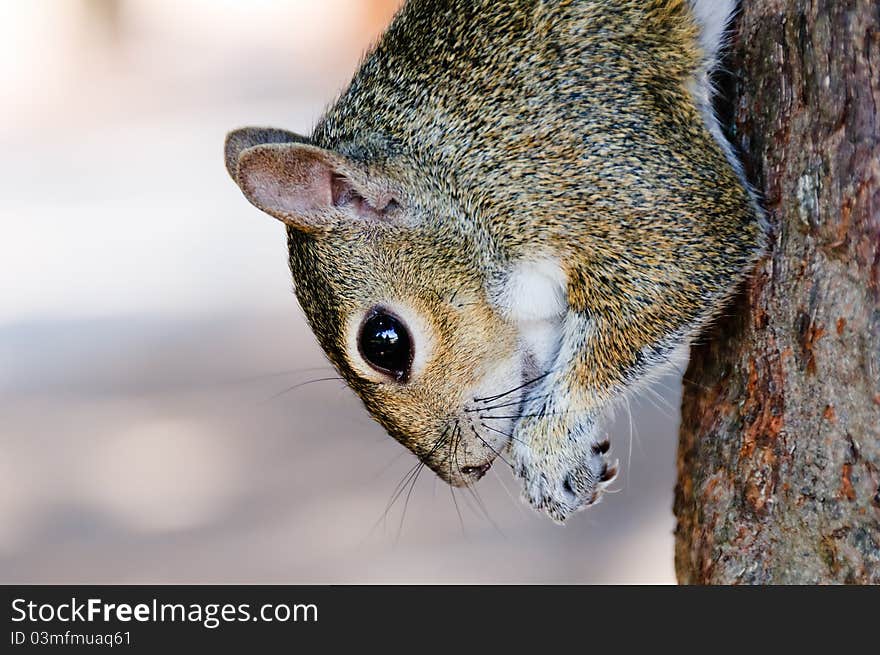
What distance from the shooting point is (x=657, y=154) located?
6.14ft

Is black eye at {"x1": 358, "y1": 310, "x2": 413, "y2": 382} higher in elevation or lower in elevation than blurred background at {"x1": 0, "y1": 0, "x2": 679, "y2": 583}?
lower

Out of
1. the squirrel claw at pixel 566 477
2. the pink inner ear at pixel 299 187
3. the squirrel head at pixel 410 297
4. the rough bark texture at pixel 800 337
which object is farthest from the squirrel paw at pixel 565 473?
the pink inner ear at pixel 299 187

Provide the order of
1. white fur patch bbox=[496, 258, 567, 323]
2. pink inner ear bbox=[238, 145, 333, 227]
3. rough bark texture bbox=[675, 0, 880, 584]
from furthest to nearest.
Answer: white fur patch bbox=[496, 258, 567, 323], pink inner ear bbox=[238, 145, 333, 227], rough bark texture bbox=[675, 0, 880, 584]

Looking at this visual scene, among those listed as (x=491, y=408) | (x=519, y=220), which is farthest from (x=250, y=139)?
(x=491, y=408)

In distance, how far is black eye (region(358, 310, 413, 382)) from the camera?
2.03 metres

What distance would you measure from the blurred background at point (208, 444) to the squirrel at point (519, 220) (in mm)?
462

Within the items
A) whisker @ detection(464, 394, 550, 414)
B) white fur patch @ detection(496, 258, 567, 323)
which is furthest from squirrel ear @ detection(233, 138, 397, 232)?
whisker @ detection(464, 394, 550, 414)

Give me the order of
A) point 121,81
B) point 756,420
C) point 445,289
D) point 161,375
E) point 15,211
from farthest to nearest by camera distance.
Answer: point 121,81 < point 15,211 < point 161,375 < point 445,289 < point 756,420

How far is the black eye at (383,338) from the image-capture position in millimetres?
2033

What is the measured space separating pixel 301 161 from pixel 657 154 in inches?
24.3

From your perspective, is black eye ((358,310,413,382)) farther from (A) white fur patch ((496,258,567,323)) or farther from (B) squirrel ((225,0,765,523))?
(A) white fur patch ((496,258,567,323))

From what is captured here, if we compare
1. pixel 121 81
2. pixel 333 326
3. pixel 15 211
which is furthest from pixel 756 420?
pixel 121 81

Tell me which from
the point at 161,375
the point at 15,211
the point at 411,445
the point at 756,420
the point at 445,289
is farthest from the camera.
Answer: the point at 15,211

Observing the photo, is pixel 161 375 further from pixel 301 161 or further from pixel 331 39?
pixel 331 39
